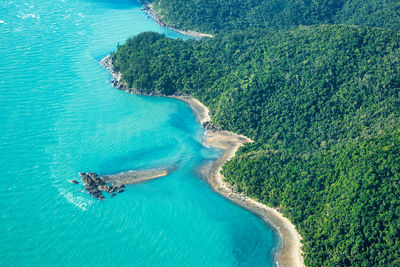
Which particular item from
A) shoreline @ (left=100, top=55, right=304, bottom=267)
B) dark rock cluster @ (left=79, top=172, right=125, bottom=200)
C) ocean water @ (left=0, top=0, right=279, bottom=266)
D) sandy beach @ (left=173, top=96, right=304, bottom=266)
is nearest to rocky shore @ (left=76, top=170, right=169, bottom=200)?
dark rock cluster @ (left=79, top=172, right=125, bottom=200)

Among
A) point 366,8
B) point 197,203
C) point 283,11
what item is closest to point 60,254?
point 197,203

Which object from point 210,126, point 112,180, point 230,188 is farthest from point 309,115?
point 112,180

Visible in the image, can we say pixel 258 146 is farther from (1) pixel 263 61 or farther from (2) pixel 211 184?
(1) pixel 263 61

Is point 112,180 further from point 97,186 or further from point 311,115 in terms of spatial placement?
point 311,115

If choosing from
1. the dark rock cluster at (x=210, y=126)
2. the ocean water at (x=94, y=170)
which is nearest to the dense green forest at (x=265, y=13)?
the ocean water at (x=94, y=170)

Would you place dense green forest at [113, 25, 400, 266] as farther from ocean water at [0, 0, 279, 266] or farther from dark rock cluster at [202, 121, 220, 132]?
ocean water at [0, 0, 279, 266]

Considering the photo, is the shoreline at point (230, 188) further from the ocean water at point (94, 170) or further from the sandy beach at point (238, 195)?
the ocean water at point (94, 170)
